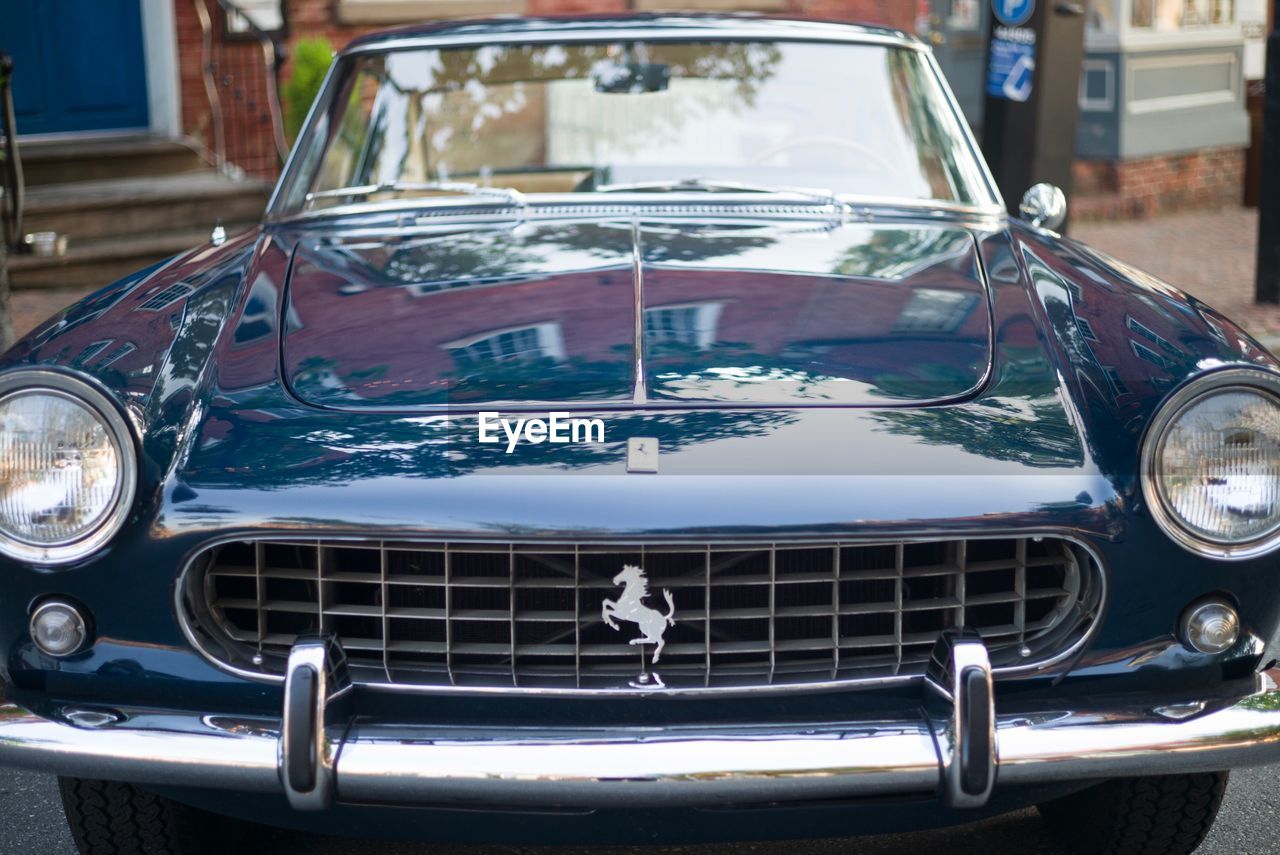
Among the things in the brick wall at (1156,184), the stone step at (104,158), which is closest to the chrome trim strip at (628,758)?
the stone step at (104,158)

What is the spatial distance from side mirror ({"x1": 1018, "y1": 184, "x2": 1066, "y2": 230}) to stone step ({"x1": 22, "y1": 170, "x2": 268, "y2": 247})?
5466 millimetres

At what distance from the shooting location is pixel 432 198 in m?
3.30

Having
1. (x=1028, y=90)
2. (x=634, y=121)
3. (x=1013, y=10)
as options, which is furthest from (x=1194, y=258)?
(x=634, y=121)

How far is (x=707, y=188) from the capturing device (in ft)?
10.9

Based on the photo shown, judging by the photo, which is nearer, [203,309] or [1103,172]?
[203,309]

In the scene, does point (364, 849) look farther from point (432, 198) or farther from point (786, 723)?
point (432, 198)

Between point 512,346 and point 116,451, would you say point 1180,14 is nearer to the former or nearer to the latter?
point 512,346

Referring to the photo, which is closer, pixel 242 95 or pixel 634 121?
pixel 634 121

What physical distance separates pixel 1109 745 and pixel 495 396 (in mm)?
993

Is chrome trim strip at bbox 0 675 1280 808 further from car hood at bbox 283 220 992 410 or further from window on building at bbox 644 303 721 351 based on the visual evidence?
window on building at bbox 644 303 721 351

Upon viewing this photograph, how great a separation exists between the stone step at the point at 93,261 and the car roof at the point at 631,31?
14.6ft

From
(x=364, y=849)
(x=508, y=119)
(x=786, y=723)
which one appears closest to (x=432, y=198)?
(x=508, y=119)

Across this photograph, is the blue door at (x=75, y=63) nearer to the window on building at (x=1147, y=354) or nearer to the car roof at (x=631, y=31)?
the car roof at (x=631, y=31)

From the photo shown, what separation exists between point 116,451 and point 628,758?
861 millimetres
